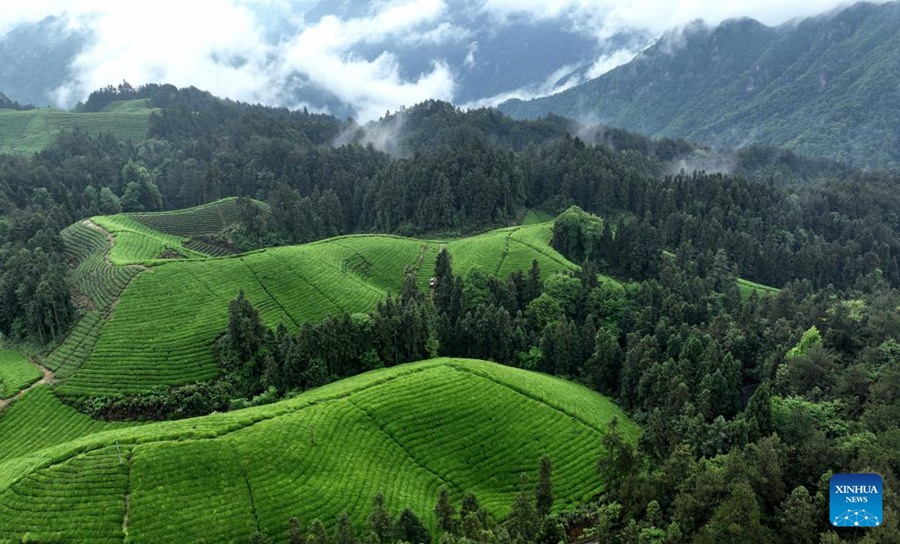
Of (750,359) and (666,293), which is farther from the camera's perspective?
(666,293)

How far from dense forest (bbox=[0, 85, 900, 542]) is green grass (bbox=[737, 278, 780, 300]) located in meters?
2.87

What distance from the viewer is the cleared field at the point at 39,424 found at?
238 ft

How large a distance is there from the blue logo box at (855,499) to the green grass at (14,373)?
98.9m

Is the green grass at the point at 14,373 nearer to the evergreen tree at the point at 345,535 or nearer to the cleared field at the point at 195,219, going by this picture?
the evergreen tree at the point at 345,535

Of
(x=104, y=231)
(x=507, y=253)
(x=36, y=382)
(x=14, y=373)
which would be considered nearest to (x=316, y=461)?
(x=36, y=382)

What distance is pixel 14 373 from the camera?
85625mm

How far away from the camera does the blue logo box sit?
125 ft

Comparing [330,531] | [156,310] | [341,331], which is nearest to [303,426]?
[330,531]

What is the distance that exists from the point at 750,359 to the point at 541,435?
50.6m

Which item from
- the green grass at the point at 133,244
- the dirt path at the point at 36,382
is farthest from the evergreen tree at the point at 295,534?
the green grass at the point at 133,244

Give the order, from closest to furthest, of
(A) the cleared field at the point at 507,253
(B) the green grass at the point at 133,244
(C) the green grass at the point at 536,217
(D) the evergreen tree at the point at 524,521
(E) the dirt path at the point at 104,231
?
1. (D) the evergreen tree at the point at 524,521
2. (B) the green grass at the point at 133,244
3. (E) the dirt path at the point at 104,231
4. (A) the cleared field at the point at 507,253
5. (C) the green grass at the point at 536,217

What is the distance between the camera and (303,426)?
62.3 m

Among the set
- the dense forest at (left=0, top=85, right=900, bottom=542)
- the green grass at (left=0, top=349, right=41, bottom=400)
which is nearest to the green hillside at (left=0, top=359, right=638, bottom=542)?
the dense forest at (left=0, top=85, right=900, bottom=542)

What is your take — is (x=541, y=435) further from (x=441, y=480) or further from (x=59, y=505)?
(x=59, y=505)
